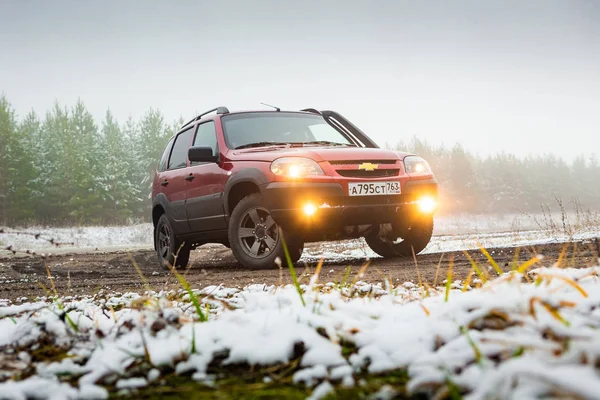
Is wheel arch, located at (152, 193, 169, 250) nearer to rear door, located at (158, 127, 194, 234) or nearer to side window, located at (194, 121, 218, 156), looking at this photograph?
rear door, located at (158, 127, 194, 234)

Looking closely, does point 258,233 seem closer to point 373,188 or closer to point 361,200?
point 361,200

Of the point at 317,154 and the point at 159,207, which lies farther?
the point at 159,207

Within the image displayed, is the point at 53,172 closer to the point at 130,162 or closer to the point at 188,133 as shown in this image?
the point at 130,162

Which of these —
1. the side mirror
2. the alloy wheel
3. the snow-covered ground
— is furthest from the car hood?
the snow-covered ground

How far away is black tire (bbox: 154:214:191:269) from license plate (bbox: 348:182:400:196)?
315cm

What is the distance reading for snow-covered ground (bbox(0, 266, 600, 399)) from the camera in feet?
3.71

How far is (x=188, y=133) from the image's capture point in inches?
333

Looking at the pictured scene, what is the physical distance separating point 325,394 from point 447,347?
0.36m

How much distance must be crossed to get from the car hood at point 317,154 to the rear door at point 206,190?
433 millimetres

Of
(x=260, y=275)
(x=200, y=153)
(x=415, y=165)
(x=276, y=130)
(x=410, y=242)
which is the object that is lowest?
(x=410, y=242)

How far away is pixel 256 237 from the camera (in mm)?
6746

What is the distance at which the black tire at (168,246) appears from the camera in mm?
8359

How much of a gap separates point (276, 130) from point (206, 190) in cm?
131

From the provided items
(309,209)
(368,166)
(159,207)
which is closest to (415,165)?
(368,166)
